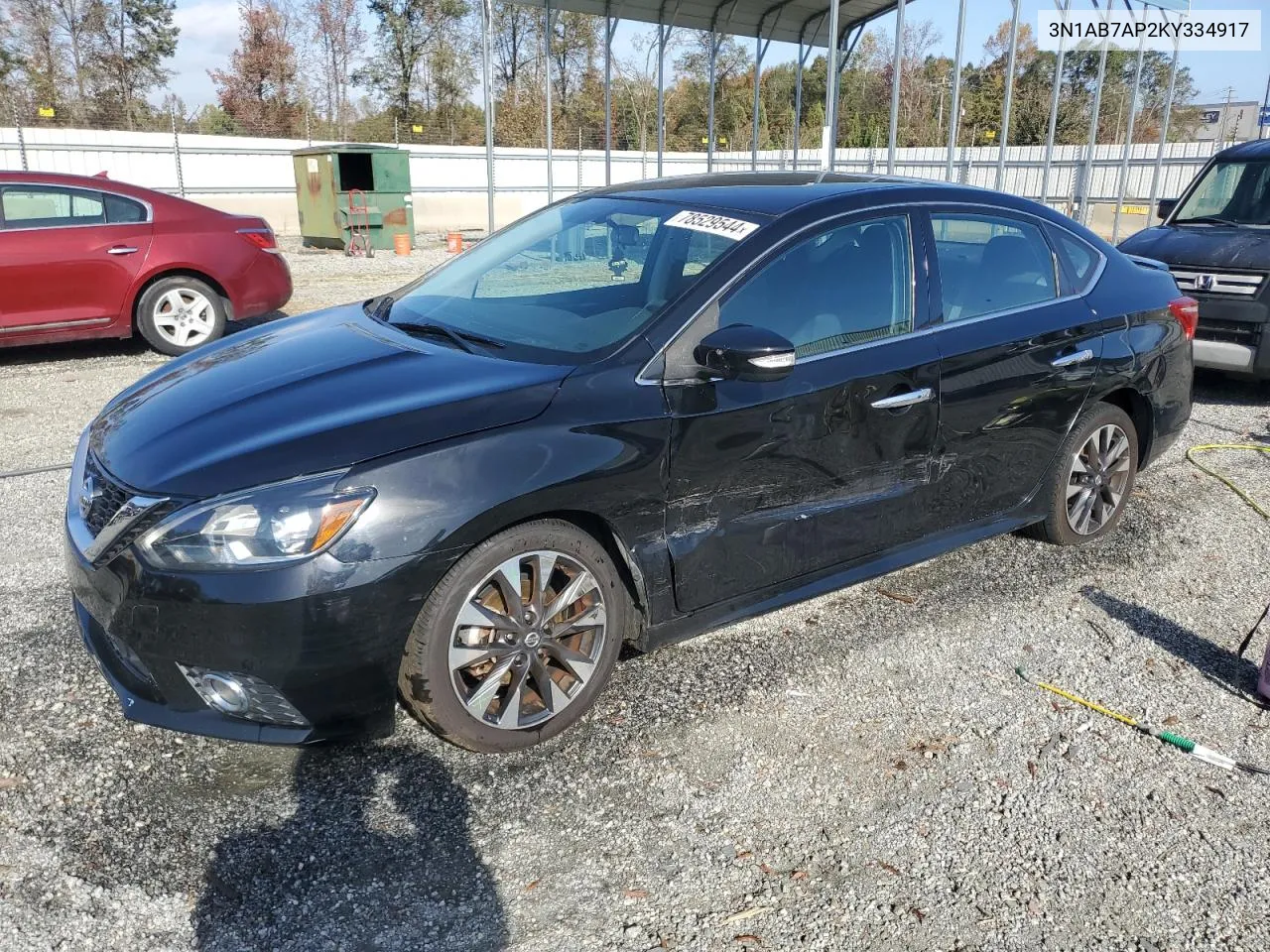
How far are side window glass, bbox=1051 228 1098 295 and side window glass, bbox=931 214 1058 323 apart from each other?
0.33 ft

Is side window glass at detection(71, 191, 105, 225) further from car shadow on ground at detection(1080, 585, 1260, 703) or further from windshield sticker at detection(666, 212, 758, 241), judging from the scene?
car shadow on ground at detection(1080, 585, 1260, 703)

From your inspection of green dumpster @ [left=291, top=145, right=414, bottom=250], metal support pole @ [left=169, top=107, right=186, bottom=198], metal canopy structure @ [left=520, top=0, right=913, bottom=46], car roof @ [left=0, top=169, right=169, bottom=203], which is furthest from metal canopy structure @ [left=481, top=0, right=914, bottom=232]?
metal support pole @ [left=169, top=107, right=186, bottom=198]

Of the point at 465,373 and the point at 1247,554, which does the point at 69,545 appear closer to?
the point at 465,373

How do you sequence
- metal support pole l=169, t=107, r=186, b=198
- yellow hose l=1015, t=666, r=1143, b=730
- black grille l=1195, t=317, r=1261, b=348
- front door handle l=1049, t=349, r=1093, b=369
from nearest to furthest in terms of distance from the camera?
yellow hose l=1015, t=666, r=1143, b=730 → front door handle l=1049, t=349, r=1093, b=369 → black grille l=1195, t=317, r=1261, b=348 → metal support pole l=169, t=107, r=186, b=198

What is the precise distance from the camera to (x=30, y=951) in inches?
88.0

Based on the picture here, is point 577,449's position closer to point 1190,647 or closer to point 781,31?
point 1190,647

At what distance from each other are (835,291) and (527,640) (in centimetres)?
167

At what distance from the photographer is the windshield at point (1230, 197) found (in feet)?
26.5

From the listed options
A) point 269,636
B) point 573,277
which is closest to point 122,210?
point 573,277

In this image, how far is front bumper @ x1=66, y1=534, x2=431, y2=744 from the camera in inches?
99.7

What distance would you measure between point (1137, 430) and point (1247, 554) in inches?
30.8

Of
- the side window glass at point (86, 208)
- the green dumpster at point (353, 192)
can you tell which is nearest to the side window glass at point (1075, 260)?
the side window glass at point (86, 208)

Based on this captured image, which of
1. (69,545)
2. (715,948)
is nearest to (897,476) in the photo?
(715,948)

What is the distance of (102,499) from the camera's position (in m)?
2.84
